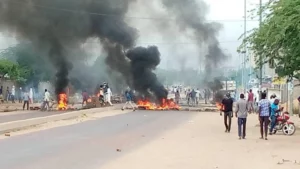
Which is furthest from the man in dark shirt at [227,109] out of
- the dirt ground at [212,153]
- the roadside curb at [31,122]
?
the roadside curb at [31,122]

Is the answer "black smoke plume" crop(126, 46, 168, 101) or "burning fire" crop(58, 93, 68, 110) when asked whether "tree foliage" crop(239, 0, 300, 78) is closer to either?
"burning fire" crop(58, 93, 68, 110)

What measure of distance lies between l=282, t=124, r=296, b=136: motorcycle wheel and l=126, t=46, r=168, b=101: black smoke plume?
23701 mm

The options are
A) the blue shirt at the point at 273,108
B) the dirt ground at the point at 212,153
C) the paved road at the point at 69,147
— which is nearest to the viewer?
the paved road at the point at 69,147

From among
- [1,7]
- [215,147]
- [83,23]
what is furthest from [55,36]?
[215,147]

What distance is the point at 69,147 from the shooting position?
12.8 meters

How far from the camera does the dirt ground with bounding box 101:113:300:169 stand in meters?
10.1

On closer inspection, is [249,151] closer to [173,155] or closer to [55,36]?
[173,155]

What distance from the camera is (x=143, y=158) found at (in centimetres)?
1088

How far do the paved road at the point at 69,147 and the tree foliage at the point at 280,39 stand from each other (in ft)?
16.2

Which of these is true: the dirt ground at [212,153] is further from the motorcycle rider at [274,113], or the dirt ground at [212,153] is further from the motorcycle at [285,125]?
the motorcycle rider at [274,113]

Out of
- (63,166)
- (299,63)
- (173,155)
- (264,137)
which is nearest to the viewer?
(63,166)

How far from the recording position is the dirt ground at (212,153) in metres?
10.1

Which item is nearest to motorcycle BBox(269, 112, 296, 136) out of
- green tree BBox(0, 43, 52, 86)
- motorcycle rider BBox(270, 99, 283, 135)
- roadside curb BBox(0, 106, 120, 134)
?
motorcycle rider BBox(270, 99, 283, 135)

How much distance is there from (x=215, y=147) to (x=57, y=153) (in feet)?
13.6
